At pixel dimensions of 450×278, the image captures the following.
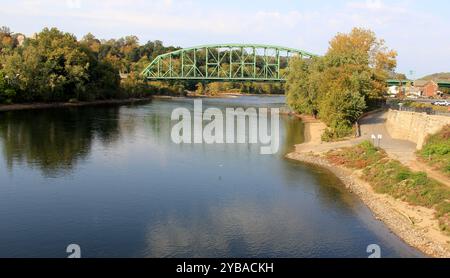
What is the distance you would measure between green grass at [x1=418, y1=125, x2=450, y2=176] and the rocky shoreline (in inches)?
196

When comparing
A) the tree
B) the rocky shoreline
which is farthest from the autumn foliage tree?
the tree

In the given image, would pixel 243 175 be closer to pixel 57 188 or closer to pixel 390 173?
pixel 390 173

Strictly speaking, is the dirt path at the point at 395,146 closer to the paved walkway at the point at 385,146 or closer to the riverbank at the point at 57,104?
the paved walkway at the point at 385,146

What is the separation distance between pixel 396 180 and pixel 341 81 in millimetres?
25604

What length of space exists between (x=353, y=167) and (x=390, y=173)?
555 cm

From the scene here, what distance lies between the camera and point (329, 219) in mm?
27000

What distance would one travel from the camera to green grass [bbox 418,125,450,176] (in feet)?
109

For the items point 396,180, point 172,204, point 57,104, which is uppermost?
point 57,104

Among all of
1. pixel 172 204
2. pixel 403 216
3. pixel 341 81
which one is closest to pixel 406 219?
pixel 403 216

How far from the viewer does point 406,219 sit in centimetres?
2630

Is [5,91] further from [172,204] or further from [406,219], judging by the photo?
[406,219]

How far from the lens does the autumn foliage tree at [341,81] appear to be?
5231 cm

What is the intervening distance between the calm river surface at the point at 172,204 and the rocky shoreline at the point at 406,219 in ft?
2.25
